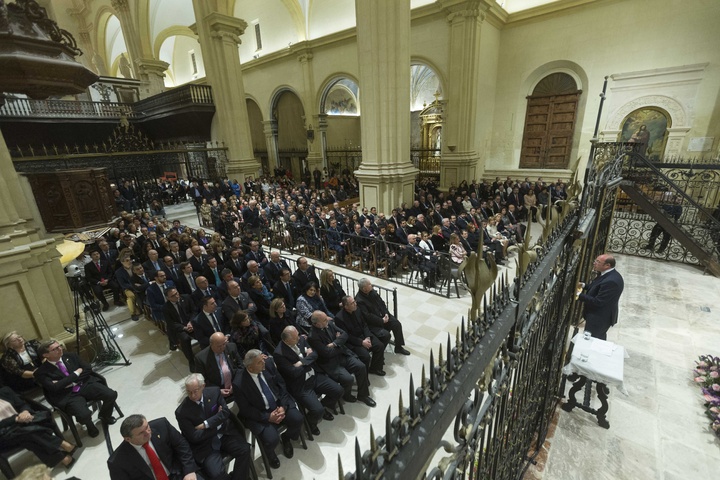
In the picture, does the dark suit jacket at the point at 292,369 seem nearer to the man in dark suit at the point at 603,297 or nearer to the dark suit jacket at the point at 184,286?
the dark suit jacket at the point at 184,286

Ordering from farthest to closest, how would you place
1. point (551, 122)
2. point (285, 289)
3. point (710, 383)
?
1. point (551, 122)
2. point (285, 289)
3. point (710, 383)

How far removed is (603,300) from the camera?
13.8ft

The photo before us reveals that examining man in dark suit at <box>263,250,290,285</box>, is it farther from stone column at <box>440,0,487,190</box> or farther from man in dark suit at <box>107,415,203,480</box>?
stone column at <box>440,0,487,190</box>

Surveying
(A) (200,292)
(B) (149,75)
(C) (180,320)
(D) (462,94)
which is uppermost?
(B) (149,75)

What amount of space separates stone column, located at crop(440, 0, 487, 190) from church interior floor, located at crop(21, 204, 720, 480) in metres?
9.45

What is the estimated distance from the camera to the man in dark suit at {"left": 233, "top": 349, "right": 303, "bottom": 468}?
3.20m

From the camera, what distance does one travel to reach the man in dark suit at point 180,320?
4.49 metres

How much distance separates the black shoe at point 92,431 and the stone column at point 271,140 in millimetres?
19383

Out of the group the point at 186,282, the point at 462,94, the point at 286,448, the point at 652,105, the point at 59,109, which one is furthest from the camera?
the point at 59,109

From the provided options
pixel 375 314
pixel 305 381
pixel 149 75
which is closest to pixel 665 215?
pixel 375 314

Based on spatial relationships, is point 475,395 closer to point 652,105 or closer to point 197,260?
point 197,260

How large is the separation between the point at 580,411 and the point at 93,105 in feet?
75.2

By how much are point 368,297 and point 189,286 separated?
316 centimetres

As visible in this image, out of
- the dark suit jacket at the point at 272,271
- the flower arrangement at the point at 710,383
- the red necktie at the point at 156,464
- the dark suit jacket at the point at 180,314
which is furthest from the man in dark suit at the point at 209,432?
the flower arrangement at the point at 710,383
